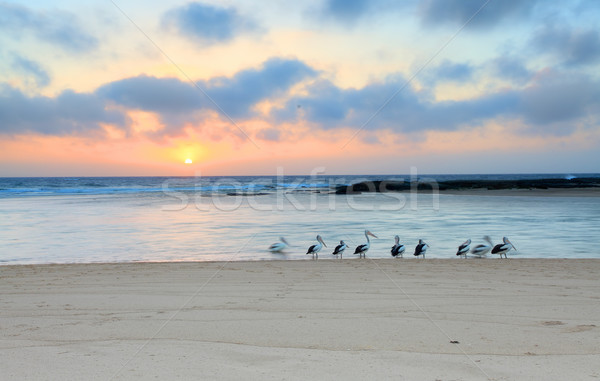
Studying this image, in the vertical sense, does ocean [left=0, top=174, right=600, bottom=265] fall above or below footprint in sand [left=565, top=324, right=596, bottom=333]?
below

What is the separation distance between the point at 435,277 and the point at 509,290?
139cm

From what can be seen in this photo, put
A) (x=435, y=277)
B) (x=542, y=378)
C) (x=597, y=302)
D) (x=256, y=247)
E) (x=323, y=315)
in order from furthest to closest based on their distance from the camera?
(x=256, y=247) → (x=435, y=277) → (x=597, y=302) → (x=323, y=315) → (x=542, y=378)

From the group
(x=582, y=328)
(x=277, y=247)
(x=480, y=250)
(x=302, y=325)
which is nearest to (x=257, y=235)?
(x=277, y=247)

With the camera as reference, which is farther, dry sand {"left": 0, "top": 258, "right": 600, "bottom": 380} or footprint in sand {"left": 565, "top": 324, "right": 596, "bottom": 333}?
footprint in sand {"left": 565, "top": 324, "right": 596, "bottom": 333}

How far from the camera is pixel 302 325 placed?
193 inches

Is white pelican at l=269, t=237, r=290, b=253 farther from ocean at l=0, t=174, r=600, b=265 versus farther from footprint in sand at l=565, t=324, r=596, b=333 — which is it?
footprint in sand at l=565, t=324, r=596, b=333

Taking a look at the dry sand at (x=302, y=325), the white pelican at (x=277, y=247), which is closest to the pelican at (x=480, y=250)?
the dry sand at (x=302, y=325)

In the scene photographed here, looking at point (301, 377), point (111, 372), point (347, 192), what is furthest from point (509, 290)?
point (347, 192)

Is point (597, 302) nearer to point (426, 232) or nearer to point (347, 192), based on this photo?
point (426, 232)

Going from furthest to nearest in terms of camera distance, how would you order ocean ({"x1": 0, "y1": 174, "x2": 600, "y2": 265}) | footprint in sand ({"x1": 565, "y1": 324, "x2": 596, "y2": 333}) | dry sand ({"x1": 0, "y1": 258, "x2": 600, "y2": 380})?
ocean ({"x1": 0, "y1": 174, "x2": 600, "y2": 265}), footprint in sand ({"x1": 565, "y1": 324, "x2": 596, "y2": 333}), dry sand ({"x1": 0, "y1": 258, "x2": 600, "y2": 380})

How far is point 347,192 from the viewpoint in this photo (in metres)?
48.2

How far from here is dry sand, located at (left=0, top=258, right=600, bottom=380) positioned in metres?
3.71

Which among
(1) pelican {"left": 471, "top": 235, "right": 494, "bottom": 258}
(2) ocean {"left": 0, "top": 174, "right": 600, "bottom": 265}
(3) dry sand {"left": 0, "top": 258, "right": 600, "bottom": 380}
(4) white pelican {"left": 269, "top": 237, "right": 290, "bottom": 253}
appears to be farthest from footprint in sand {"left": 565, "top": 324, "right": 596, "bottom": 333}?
(4) white pelican {"left": 269, "top": 237, "right": 290, "bottom": 253}

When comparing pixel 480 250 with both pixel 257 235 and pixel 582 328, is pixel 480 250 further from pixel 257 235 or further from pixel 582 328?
pixel 257 235
